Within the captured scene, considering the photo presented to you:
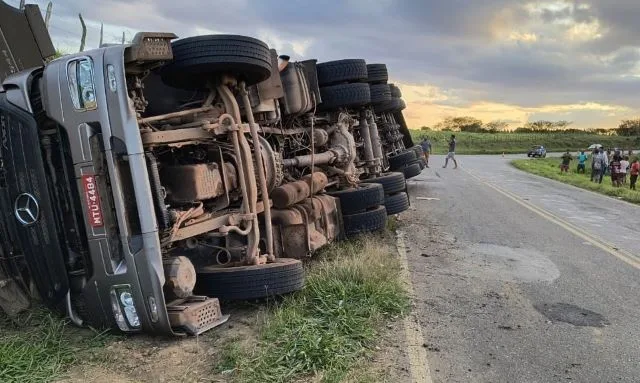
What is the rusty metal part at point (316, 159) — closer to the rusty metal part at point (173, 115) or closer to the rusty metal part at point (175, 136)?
the rusty metal part at point (173, 115)

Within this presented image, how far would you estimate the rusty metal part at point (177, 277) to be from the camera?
3.89m

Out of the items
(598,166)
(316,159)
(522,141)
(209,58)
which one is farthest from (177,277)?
(522,141)

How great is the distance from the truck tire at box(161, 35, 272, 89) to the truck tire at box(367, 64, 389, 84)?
451 centimetres

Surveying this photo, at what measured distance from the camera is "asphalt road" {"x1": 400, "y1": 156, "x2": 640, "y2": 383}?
4.03 metres

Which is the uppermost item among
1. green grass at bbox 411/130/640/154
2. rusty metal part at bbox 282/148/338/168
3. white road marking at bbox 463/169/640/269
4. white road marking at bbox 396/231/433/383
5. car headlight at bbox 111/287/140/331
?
rusty metal part at bbox 282/148/338/168

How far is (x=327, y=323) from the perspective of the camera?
14.0ft

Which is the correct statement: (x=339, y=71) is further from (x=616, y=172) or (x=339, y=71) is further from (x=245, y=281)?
(x=616, y=172)

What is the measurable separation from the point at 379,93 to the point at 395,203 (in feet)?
5.84

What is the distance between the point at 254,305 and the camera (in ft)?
15.6

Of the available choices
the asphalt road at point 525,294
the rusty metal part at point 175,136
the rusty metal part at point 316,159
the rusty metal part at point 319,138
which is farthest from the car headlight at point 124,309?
the rusty metal part at point 319,138

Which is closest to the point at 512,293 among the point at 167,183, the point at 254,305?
the point at 254,305

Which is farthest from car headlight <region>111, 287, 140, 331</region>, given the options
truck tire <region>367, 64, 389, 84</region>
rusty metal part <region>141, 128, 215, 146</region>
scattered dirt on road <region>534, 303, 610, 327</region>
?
truck tire <region>367, 64, 389, 84</region>

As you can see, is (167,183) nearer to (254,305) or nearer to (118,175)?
(118,175)

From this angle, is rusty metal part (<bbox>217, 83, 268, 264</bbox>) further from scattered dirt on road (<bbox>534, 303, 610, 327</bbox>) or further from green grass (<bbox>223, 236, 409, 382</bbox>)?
scattered dirt on road (<bbox>534, 303, 610, 327</bbox>)
